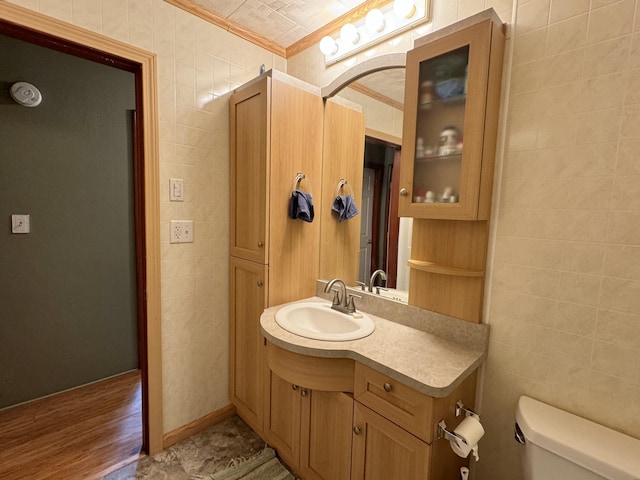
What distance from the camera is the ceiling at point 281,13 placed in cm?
158

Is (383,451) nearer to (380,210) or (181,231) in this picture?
(380,210)

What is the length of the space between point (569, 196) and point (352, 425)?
3.73ft

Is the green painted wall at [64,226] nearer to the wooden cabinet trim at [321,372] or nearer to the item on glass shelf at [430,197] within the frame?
the wooden cabinet trim at [321,372]

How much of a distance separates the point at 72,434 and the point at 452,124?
102 inches

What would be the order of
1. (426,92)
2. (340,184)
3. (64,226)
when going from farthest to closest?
(64,226) → (340,184) → (426,92)

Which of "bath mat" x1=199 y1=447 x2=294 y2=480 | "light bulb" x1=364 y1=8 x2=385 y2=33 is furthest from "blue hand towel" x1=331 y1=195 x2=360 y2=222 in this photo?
"bath mat" x1=199 y1=447 x2=294 y2=480

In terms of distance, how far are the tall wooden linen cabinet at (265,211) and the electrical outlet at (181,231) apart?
0.25 m

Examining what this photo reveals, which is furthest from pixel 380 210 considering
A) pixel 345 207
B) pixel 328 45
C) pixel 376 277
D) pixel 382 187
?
pixel 328 45

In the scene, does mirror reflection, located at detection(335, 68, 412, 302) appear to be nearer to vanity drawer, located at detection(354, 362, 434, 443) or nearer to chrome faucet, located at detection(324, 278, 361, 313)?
chrome faucet, located at detection(324, 278, 361, 313)

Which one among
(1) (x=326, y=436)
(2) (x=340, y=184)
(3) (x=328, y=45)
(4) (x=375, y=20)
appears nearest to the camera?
(1) (x=326, y=436)

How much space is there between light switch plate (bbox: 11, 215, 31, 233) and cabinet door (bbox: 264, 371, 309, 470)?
5.98ft

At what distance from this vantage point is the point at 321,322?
1.62 meters

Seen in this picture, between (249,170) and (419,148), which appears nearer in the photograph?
(419,148)

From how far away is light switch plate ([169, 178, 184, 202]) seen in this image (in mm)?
1640
